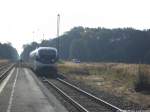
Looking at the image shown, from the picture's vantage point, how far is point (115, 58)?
143 m

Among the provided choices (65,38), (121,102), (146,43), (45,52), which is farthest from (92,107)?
(65,38)

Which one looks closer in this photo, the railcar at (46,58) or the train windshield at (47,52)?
the railcar at (46,58)

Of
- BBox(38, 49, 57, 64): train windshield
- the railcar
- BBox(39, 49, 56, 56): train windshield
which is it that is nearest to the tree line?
the railcar

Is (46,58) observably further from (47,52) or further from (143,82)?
(143,82)

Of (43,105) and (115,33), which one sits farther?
(115,33)

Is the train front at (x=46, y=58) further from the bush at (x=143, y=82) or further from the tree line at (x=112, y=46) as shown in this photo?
the tree line at (x=112, y=46)

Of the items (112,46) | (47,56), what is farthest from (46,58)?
(112,46)

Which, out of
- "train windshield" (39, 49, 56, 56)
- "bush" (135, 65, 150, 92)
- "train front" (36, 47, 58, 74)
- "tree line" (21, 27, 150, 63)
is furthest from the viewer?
"tree line" (21, 27, 150, 63)

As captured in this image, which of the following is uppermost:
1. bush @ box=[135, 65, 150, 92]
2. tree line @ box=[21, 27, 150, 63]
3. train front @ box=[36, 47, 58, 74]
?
tree line @ box=[21, 27, 150, 63]

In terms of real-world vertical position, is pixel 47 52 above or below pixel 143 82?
above

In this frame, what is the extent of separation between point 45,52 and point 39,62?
1.28 meters

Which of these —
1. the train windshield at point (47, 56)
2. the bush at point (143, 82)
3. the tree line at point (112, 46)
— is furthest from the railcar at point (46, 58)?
the tree line at point (112, 46)

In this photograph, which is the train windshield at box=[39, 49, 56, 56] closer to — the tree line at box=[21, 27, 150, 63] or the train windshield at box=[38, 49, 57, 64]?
the train windshield at box=[38, 49, 57, 64]

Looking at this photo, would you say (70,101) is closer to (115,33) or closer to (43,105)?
(43,105)
